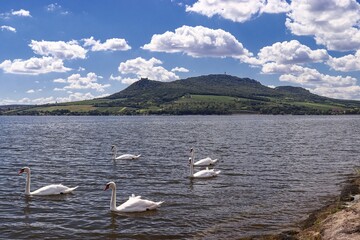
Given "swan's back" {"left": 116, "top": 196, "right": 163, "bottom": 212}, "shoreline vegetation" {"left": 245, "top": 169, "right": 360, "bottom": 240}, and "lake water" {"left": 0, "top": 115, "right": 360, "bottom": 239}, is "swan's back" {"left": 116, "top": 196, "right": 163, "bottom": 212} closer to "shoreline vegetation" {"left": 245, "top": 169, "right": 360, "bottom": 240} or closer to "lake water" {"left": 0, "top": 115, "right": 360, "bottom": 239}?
"lake water" {"left": 0, "top": 115, "right": 360, "bottom": 239}

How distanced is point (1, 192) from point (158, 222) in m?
10.3

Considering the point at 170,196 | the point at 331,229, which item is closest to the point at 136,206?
the point at 170,196

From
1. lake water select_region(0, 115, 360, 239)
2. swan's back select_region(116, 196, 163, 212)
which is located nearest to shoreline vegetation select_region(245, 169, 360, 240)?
lake water select_region(0, 115, 360, 239)

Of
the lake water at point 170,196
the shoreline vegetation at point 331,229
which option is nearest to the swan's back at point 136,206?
the lake water at point 170,196

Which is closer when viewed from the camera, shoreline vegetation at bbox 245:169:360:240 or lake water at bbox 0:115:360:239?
shoreline vegetation at bbox 245:169:360:240

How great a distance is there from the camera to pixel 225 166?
33.8 metres

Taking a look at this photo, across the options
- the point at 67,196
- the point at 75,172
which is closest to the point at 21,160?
the point at 75,172

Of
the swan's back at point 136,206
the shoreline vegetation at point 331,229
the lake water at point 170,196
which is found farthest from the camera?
the swan's back at point 136,206

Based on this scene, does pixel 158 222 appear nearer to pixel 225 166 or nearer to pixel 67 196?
pixel 67 196

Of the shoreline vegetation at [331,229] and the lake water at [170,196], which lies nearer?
the shoreline vegetation at [331,229]

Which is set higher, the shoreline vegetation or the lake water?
the shoreline vegetation

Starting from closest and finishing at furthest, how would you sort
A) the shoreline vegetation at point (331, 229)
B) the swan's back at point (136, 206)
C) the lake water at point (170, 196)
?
1. the shoreline vegetation at point (331, 229)
2. the lake water at point (170, 196)
3. the swan's back at point (136, 206)

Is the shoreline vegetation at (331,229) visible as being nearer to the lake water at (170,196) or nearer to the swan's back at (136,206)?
the lake water at (170,196)

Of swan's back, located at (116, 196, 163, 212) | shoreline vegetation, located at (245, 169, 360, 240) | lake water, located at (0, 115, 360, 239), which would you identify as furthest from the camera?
swan's back, located at (116, 196, 163, 212)
